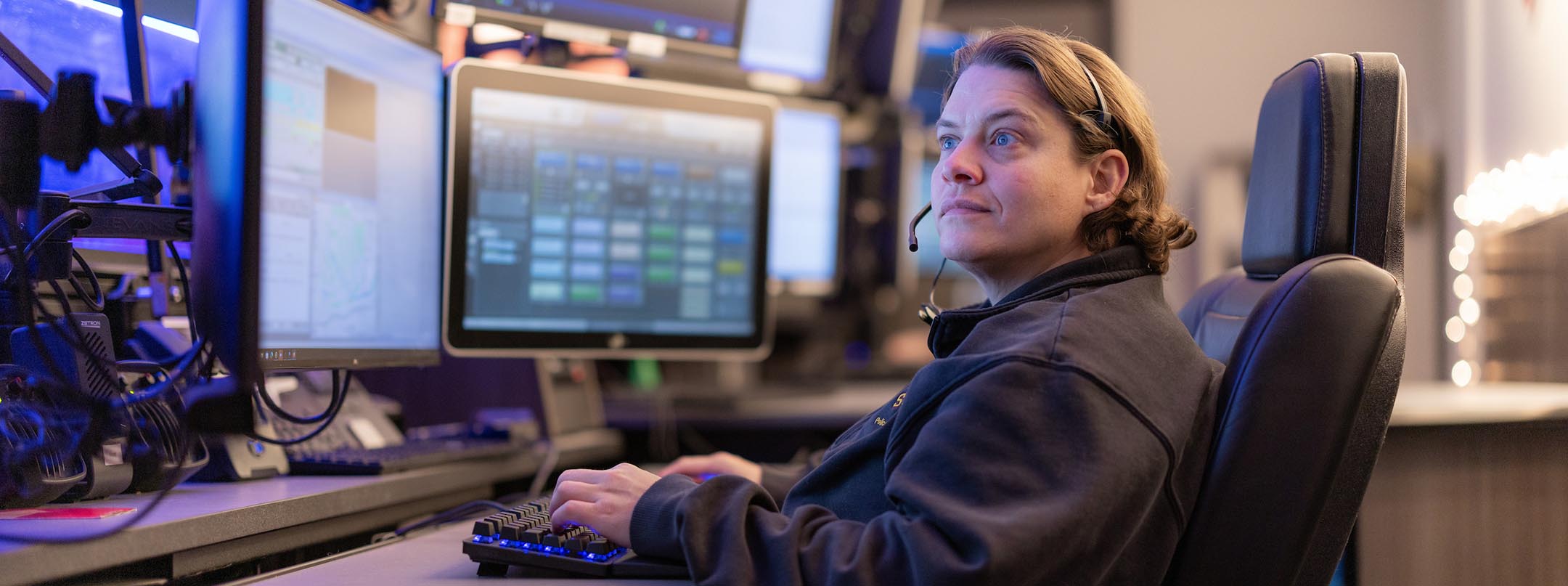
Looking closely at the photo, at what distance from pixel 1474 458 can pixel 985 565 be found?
101 cm

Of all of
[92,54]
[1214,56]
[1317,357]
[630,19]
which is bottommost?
[1317,357]

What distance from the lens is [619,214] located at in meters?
1.61

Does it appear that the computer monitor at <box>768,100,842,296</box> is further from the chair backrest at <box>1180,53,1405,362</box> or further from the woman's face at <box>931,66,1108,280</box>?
the chair backrest at <box>1180,53,1405,362</box>

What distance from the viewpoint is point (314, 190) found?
1.17m

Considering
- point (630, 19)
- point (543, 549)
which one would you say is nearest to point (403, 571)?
point (543, 549)

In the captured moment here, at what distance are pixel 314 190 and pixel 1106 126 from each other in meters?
0.85

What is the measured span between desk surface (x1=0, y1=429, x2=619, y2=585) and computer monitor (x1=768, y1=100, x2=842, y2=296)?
3.36ft

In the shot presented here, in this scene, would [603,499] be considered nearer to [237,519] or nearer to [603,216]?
[237,519]

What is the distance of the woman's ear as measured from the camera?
1.00m

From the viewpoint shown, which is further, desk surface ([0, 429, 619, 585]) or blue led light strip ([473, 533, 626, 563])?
blue led light strip ([473, 533, 626, 563])

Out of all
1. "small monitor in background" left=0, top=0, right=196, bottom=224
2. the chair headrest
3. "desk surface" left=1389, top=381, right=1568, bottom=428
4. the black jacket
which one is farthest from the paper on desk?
"desk surface" left=1389, top=381, right=1568, bottom=428

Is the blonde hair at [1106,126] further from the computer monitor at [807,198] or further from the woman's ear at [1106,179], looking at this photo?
the computer monitor at [807,198]

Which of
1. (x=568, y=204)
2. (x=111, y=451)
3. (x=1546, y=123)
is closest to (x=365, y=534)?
(x=111, y=451)

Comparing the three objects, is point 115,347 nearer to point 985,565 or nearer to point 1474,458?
point 985,565
